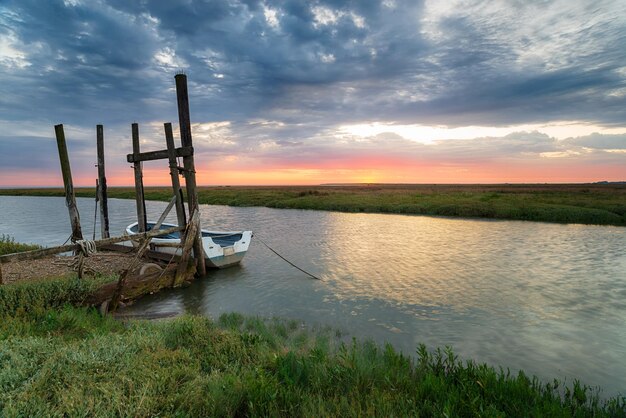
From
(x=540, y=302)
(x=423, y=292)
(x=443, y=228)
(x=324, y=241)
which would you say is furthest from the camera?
(x=443, y=228)

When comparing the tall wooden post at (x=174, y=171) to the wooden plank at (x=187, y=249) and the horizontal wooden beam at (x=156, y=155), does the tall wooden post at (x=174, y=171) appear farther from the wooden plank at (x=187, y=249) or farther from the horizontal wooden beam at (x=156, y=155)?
the wooden plank at (x=187, y=249)

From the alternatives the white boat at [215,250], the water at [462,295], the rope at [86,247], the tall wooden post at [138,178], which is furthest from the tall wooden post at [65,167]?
the water at [462,295]

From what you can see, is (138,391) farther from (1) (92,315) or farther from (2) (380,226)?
Answer: (2) (380,226)

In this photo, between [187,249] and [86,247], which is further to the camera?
[187,249]

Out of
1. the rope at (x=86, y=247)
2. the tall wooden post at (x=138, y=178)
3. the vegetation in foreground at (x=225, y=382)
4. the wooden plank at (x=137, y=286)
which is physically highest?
the tall wooden post at (x=138, y=178)

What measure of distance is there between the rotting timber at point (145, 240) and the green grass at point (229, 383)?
280 centimetres

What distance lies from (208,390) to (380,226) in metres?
23.9

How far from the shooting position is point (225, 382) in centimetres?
412

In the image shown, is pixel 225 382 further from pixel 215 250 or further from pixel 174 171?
pixel 174 171

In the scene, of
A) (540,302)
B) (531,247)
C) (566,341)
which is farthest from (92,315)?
(531,247)

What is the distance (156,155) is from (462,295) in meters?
12.5

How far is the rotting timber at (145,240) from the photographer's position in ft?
29.0

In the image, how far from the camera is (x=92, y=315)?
24.5ft

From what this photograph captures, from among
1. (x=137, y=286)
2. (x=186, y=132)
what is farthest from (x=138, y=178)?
(x=137, y=286)
